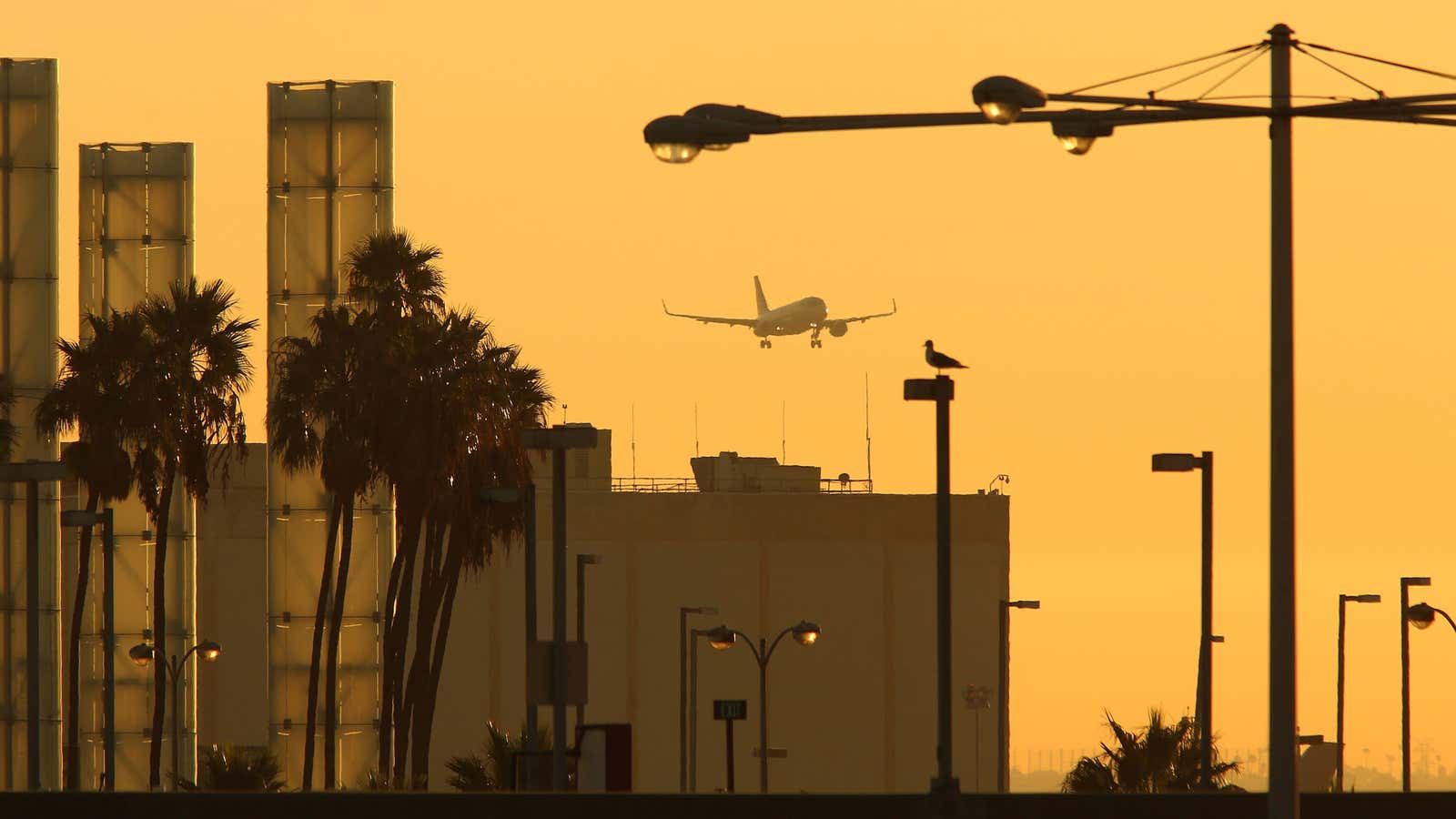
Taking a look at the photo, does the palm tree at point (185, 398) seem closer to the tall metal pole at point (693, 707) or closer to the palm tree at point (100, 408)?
the palm tree at point (100, 408)

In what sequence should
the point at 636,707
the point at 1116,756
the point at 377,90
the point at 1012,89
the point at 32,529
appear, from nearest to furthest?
the point at 1012,89 < the point at 32,529 < the point at 1116,756 < the point at 377,90 < the point at 636,707

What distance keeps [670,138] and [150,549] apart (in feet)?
179

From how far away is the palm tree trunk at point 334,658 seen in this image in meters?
63.2

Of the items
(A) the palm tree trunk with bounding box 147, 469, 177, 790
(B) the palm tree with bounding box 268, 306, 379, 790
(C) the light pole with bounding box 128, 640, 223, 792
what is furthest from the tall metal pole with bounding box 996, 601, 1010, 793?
(C) the light pole with bounding box 128, 640, 223, 792

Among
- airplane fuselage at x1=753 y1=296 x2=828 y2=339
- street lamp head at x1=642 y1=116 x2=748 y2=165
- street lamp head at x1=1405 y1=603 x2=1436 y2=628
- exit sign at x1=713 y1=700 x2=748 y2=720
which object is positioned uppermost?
airplane fuselage at x1=753 y1=296 x2=828 y2=339

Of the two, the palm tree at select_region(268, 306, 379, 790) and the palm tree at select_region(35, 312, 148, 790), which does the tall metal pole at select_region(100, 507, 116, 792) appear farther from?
the palm tree at select_region(268, 306, 379, 790)

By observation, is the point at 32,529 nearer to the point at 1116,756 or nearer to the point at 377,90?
the point at 1116,756

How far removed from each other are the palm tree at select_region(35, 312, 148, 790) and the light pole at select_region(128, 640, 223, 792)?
2.22 metres

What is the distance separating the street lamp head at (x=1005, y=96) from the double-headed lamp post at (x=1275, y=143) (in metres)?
0.94

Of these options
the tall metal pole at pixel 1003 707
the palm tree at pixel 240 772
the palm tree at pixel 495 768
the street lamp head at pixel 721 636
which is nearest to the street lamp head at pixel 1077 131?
the palm tree at pixel 495 768

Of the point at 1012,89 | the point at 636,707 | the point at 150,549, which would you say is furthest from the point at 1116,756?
the point at 636,707

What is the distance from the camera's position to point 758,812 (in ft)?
90.2

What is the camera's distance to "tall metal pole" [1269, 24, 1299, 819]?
64.6 feet

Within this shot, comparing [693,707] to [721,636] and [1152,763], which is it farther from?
[1152,763]
